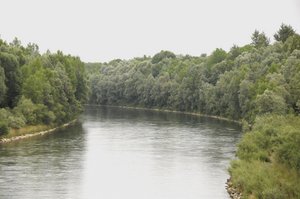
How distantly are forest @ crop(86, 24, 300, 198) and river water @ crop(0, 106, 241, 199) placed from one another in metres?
4.19

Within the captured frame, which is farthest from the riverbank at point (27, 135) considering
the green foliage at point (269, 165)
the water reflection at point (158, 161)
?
the green foliage at point (269, 165)

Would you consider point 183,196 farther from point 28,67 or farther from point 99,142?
point 28,67

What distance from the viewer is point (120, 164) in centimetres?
5859

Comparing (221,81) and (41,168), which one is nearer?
(41,168)

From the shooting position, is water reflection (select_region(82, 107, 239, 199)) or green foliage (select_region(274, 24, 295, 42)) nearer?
water reflection (select_region(82, 107, 239, 199))

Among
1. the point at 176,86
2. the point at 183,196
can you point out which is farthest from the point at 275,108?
the point at 176,86

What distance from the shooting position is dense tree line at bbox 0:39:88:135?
278ft

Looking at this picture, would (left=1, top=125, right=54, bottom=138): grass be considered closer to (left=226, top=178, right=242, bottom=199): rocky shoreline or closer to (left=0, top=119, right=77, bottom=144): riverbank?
(left=0, top=119, right=77, bottom=144): riverbank

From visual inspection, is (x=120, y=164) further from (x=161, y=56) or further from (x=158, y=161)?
(x=161, y=56)

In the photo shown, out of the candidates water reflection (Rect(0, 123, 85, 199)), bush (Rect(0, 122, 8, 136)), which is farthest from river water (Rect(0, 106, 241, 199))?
bush (Rect(0, 122, 8, 136))

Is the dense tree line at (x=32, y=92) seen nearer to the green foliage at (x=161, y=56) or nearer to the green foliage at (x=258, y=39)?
the green foliage at (x=258, y=39)

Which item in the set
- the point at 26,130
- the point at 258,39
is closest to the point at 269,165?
the point at 26,130

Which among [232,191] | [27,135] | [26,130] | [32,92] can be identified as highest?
[32,92]

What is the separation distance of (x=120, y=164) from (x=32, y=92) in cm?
3788
